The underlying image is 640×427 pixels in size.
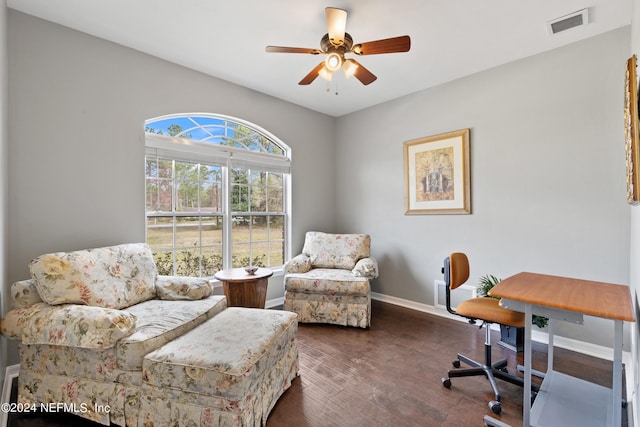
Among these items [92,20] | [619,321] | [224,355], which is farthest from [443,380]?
[92,20]

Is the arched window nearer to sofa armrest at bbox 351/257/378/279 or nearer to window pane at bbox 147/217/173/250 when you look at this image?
window pane at bbox 147/217/173/250

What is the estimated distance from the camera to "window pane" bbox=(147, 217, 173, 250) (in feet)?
9.77

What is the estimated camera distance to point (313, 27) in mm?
2408

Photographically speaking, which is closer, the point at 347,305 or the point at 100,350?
the point at 100,350

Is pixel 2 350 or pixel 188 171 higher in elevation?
pixel 188 171

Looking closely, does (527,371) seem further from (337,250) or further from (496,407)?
(337,250)

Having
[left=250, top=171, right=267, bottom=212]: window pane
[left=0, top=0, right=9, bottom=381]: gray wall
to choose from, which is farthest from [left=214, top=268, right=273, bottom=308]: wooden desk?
[left=0, top=0, right=9, bottom=381]: gray wall

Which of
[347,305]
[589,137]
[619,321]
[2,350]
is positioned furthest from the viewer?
[347,305]

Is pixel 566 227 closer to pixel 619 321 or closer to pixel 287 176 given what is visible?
pixel 619 321

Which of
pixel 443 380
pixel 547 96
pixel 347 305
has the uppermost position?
pixel 547 96

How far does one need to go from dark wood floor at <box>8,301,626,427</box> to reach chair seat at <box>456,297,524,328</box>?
0.51m

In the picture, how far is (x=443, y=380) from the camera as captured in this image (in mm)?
2100

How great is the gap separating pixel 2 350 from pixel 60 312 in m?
0.69

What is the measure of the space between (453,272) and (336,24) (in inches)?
80.0
